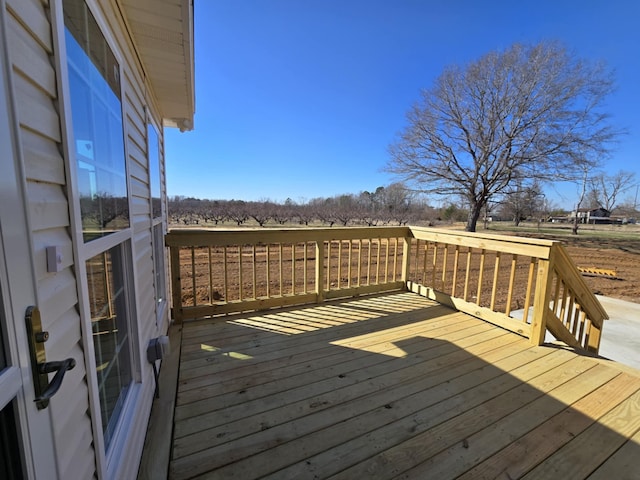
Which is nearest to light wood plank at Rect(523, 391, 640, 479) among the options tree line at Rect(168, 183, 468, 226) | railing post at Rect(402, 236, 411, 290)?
railing post at Rect(402, 236, 411, 290)

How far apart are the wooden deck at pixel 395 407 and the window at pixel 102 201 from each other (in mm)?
590

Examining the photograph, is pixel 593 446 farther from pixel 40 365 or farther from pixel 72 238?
pixel 72 238

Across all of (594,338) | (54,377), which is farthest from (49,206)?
(594,338)

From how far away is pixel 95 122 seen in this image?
44.6 inches

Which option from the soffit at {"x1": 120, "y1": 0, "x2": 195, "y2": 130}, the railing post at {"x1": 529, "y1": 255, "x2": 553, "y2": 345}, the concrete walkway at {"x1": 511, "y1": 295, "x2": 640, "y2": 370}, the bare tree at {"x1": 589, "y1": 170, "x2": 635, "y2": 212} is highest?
the bare tree at {"x1": 589, "y1": 170, "x2": 635, "y2": 212}

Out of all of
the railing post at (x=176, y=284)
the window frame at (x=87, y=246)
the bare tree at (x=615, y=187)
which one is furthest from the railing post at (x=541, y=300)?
the bare tree at (x=615, y=187)

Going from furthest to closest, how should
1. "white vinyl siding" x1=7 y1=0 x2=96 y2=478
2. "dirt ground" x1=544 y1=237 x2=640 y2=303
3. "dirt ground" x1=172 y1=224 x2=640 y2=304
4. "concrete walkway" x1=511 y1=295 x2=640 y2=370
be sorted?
"dirt ground" x1=544 y1=237 x2=640 y2=303 → "dirt ground" x1=172 y1=224 x2=640 y2=304 → "concrete walkway" x1=511 y1=295 x2=640 y2=370 → "white vinyl siding" x1=7 y1=0 x2=96 y2=478

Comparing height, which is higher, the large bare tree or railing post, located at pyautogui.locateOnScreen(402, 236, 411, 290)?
the large bare tree

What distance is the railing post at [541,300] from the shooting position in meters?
2.67

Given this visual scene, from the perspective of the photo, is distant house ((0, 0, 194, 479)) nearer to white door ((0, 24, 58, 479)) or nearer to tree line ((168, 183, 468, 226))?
white door ((0, 24, 58, 479))

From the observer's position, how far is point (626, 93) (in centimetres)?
1205

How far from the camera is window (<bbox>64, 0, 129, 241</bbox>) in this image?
954 mm

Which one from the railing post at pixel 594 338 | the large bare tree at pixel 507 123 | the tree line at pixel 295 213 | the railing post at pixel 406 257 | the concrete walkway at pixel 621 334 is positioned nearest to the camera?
the railing post at pixel 594 338

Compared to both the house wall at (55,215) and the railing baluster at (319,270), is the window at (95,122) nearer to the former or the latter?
the house wall at (55,215)
